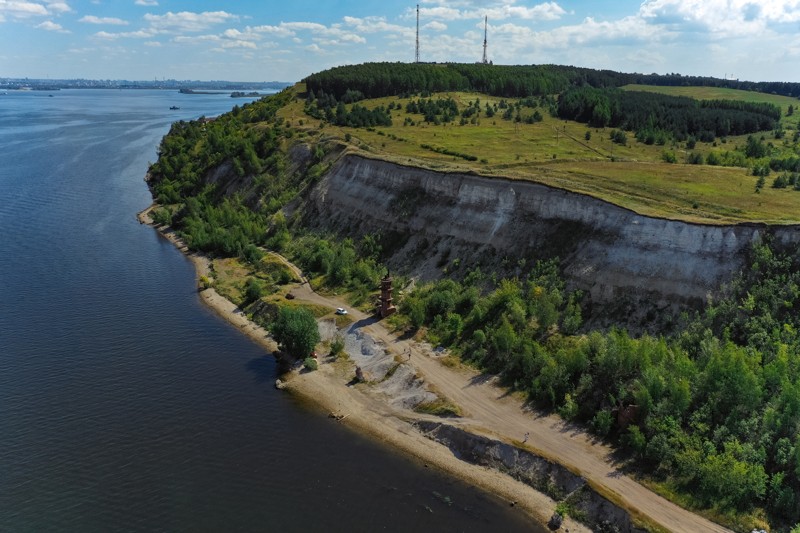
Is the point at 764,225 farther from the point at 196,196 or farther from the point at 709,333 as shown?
the point at 196,196

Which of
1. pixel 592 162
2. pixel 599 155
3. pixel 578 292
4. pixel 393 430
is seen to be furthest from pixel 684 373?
pixel 599 155

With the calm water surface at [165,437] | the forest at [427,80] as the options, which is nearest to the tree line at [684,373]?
the calm water surface at [165,437]

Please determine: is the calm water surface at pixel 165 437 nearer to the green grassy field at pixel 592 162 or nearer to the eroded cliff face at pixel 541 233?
the eroded cliff face at pixel 541 233

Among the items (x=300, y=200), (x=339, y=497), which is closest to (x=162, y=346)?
(x=339, y=497)

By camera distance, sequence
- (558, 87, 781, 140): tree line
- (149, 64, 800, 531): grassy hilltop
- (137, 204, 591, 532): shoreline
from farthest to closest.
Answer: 1. (558, 87, 781, 140): tree line
2. (137, 204, 591, 532): shoreline
3. (149, 64, 800, 531): grassy hilltop

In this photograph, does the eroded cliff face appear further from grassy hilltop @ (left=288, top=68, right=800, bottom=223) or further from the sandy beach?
the sandy beach

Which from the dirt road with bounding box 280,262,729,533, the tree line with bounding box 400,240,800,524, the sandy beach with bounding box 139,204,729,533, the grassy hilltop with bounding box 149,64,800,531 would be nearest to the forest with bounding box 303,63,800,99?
the grassy hilltop with bounding box 149,64,800,531
